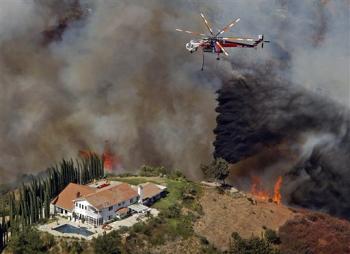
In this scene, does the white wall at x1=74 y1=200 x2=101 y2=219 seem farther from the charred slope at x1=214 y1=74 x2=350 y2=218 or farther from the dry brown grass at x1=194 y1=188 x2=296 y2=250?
the charred slope at x1=214 y1=74 x2=350 y2=218

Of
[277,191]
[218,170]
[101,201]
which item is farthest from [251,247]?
[277,191]

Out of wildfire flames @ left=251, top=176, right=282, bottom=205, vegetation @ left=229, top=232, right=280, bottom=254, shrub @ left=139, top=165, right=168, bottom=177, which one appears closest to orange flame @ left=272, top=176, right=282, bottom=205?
wildfire flames @ left=251, top=176, right=282, bottom=205

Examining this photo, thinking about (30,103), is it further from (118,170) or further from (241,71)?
(241,71)

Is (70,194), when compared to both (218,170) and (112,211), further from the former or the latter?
(218,170)

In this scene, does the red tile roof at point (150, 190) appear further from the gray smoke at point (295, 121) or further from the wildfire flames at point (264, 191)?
the wildfire flames at point (264, 191)

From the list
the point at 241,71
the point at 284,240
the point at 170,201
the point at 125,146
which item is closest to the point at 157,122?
the point at 125,146

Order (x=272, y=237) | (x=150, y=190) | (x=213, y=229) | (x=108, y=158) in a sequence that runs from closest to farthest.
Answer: (x=272, y=237), (x=213, y=229), (x=150, y=190), (x=108, y=158)
